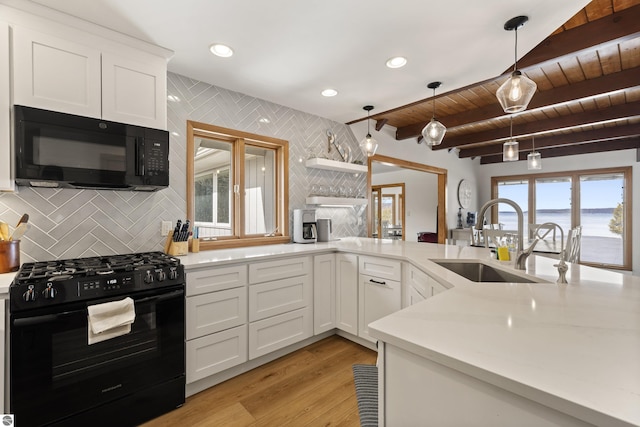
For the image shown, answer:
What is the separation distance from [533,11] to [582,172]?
5869mm

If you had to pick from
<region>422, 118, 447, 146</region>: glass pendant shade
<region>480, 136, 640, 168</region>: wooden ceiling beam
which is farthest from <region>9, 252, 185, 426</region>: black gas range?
<region>480, 136, 640, 168</region>: wooden ceiling beam

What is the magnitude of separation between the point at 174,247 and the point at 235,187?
0.88 m

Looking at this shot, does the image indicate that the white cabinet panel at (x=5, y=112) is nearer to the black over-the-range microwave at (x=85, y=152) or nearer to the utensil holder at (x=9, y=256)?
the black over-the-range microwave at (x=85, y=152)

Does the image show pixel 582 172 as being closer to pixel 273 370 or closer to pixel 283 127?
pixel 283 127

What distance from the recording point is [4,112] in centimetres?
160

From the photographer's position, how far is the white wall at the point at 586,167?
17.4 ft

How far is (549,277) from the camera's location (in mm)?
1516

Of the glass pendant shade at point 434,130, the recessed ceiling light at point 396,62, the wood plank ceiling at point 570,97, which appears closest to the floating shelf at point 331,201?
the wood plank ceiling at point 570,97

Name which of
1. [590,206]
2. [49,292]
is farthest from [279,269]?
[590,206]

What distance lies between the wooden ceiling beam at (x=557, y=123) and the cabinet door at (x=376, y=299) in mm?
3581

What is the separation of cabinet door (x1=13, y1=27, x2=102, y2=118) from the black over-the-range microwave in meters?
0.08

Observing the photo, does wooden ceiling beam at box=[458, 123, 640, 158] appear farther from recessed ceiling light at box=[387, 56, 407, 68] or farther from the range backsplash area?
recessed ceiling light at box=[387, 56, 407, 68]

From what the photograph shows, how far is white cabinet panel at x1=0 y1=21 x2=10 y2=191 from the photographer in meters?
1.60

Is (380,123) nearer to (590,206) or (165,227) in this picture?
(165,227)
